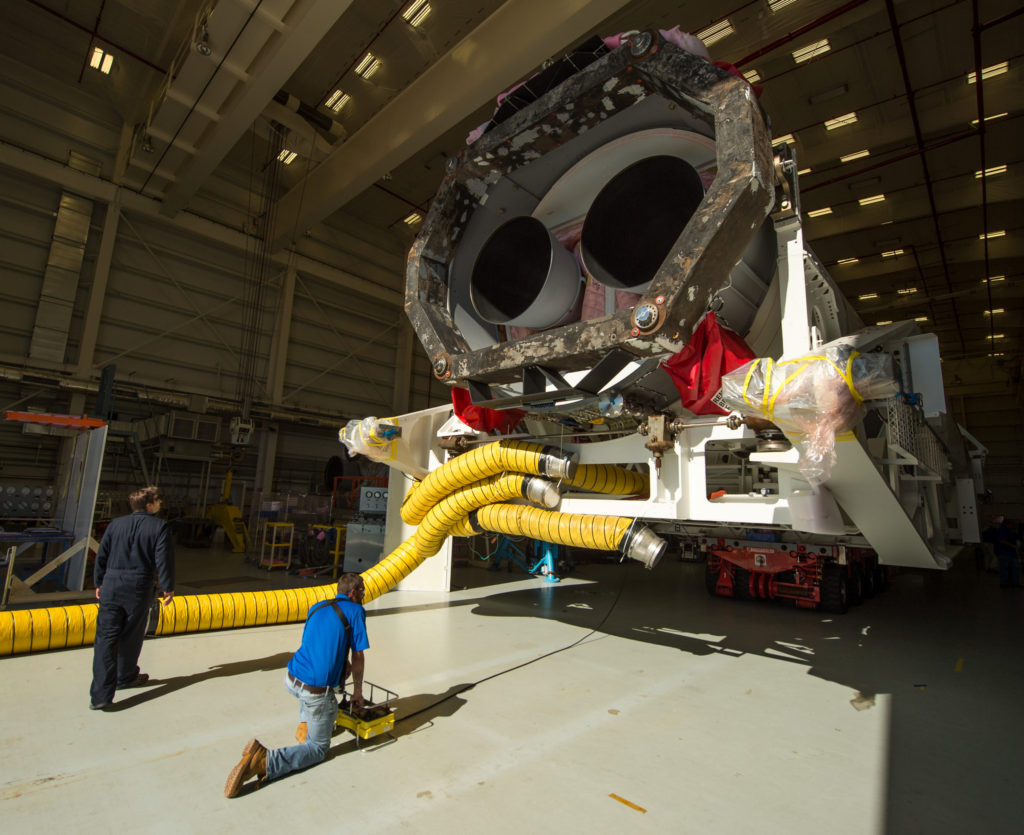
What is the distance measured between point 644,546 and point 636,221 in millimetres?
1989

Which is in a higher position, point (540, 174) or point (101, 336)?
point (101, 336)

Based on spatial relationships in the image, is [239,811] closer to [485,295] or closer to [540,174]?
[485,295]

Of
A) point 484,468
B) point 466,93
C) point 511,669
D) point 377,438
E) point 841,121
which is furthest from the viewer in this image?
point 841,121

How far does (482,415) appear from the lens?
13.8 ft

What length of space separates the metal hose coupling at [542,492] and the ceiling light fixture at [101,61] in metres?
13.6

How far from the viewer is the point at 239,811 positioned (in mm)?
2117

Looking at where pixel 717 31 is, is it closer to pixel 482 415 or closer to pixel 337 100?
pixel 337 100

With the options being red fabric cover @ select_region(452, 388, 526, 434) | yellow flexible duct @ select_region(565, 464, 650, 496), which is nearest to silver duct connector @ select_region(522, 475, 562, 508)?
yellow flexible duct @ select_region(565, 464, 650, 496)

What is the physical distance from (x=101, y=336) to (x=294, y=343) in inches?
178

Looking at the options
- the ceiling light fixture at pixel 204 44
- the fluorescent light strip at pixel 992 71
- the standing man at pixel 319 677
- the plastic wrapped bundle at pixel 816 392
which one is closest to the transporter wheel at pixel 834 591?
the plastic wrapped bundle at pixel 816 392

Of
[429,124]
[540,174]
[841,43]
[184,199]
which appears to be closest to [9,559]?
[540,174]

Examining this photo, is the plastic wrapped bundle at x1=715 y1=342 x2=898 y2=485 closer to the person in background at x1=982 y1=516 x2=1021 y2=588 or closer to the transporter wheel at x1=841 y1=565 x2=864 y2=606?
the transporter wheel at x1=841 y1=565 x2=864 y2=606

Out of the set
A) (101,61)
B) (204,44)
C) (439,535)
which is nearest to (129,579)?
(439,535)

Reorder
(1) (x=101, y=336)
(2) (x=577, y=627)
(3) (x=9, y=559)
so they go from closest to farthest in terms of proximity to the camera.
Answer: (3) (x=9, y=559)
(2) (x=577, y=627)
(1) (x=101, y=336)
